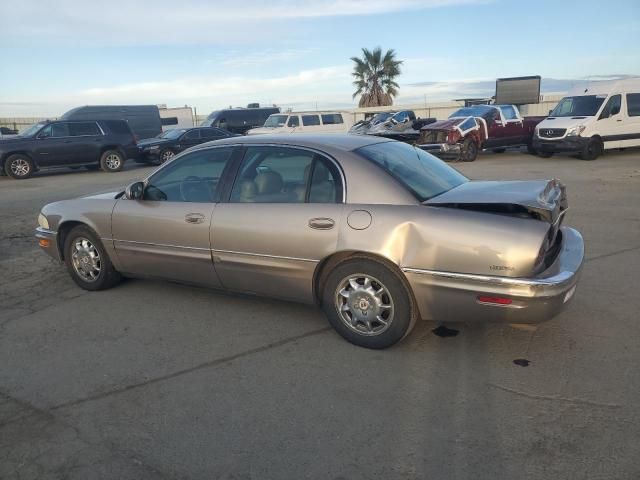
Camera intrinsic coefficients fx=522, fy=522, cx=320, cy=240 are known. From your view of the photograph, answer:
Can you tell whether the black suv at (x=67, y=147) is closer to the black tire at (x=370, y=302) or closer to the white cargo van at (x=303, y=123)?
the white cargo van at (x=303, y=123)

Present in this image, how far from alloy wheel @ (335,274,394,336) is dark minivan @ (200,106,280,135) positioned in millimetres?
21209

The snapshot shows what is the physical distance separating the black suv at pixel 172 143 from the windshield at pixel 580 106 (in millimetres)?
11719

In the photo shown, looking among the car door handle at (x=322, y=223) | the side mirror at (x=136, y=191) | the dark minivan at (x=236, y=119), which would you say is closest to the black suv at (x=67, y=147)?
the dark minivan at (x=236, y=119)

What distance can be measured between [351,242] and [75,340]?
232cm

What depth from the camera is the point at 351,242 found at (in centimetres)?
358

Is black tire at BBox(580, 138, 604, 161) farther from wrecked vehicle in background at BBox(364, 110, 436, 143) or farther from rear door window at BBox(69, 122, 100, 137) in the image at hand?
rear door window at BBox(69, 122, 100, 137)

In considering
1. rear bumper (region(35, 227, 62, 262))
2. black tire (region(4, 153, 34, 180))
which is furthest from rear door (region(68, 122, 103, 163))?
rear bumper (region(35, 227, 62, 262))

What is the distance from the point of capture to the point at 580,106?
52.7ft

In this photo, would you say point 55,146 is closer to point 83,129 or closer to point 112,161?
point 83,129

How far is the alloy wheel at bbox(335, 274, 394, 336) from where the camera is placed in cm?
362

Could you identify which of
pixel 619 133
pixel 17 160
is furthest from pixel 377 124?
pixel 17 160

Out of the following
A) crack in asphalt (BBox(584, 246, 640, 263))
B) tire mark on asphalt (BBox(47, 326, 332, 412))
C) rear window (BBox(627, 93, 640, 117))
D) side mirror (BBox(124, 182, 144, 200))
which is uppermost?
rear window (BBox(627, 93, 640, 117))

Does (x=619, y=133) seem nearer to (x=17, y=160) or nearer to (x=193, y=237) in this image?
(x=193, y=237)

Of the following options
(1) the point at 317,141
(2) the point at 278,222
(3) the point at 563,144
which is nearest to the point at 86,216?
(2) the point at 278,222
